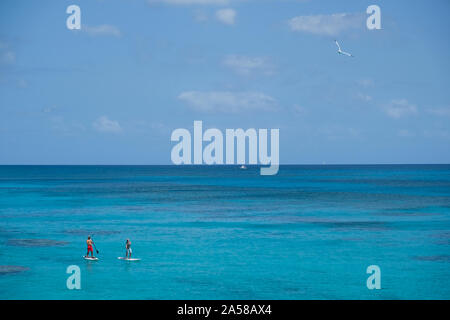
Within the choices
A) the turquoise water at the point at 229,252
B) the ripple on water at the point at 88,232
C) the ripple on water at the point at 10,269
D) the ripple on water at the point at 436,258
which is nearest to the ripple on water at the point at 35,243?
the turquoise water at the point at 229,252

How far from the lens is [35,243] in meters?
51.0

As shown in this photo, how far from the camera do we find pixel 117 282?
3669 centimetres

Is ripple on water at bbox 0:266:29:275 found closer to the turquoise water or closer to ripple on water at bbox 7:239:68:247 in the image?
the turquoise water

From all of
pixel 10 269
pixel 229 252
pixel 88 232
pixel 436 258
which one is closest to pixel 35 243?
pixel 88 232

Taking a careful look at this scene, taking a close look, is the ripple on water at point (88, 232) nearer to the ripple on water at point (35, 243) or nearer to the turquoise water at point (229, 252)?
the turquoise water at point (229, 252)

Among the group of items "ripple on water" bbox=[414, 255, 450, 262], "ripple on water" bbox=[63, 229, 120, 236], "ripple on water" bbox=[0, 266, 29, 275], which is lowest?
"ripple on water" bbox=[0, 266, 29, 275]

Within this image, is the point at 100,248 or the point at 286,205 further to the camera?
the point at 286,205

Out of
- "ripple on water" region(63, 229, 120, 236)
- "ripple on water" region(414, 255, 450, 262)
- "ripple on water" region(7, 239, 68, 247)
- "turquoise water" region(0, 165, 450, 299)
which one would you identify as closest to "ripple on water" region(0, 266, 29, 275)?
"turquoise water" region(0, 165, 450, 299)

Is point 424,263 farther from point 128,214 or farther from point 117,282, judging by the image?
point 128,214

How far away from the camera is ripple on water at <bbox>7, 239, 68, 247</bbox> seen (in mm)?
49875

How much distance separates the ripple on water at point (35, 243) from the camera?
164 ft
